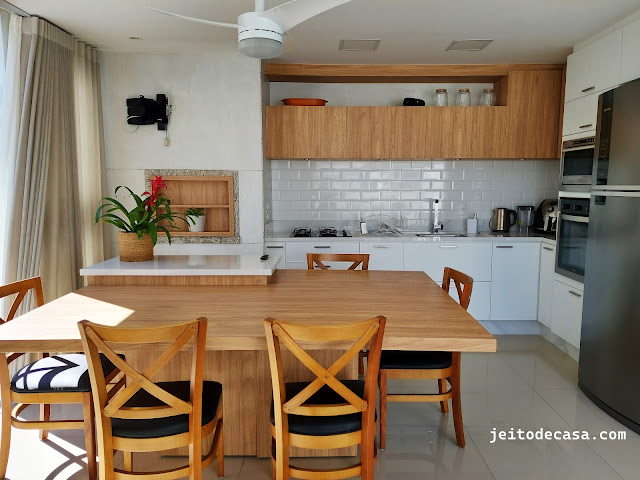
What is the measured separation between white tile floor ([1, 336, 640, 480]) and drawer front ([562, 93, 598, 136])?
6.73 ft

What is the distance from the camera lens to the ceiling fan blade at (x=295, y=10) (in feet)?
6.52

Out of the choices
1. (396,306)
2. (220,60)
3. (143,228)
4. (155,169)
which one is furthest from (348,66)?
(396,306)

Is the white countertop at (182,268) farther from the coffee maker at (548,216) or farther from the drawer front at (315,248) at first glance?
the coffee maker at (548,216)

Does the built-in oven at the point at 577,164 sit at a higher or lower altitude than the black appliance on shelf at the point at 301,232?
higher

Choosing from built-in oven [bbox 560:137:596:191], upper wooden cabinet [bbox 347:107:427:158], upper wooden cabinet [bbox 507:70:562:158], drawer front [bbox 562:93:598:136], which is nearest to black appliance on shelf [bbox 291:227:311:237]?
upper wooden cabinet [bbox 347:107:427:158]

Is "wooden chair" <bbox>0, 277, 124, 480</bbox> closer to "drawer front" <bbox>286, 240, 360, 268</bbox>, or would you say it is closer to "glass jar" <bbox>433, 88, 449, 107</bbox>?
"drawer front" <bbox>286, 240, 360, 268</bbox>

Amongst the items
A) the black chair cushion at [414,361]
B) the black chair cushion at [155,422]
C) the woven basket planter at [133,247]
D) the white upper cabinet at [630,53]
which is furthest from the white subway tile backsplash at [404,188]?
the black chair cushion at [155,422]

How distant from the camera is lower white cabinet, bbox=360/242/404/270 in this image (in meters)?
4.55

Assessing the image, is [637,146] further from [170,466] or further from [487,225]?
[170,466]

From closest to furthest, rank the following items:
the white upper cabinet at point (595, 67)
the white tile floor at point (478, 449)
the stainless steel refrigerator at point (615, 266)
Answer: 1. the white tile floor at point (478, 449)
2. the stainless steel refrigerator at point (615, 266)
3. the white upper cabinet at point (595, 67)

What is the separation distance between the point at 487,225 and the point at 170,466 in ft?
13.2

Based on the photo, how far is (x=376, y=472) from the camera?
7.70ft

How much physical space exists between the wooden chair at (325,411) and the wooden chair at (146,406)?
0.29 metres

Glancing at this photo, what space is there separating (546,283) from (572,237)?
0.71 m
